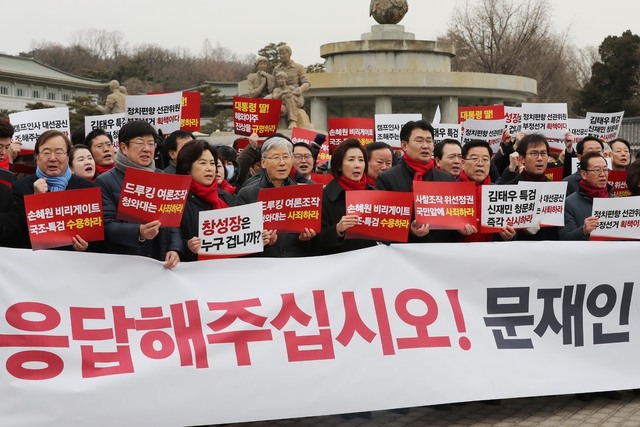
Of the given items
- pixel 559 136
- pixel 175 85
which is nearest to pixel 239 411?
pixel 559 136

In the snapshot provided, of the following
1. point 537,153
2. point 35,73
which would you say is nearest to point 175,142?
point 537,153

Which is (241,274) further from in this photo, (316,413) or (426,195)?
(426,195)

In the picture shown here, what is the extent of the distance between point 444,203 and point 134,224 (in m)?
2.14

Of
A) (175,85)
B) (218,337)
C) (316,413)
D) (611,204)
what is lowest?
(316,413)

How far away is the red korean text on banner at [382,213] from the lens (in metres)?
6.54

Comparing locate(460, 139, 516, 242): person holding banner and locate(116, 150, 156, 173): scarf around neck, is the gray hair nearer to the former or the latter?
locate(116, 150, 156, 173): scarf around neck

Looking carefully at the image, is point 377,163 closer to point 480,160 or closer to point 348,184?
point 480,160

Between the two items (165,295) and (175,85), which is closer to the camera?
(165,295)

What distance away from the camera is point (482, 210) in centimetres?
698

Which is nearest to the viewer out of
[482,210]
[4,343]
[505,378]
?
[4,343]

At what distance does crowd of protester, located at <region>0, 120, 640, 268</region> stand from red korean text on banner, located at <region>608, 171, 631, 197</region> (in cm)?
7

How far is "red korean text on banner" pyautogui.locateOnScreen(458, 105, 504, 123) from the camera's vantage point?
1176cm

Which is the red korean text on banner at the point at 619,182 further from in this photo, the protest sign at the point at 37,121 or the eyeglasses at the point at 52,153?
the protest sign at the point at 37,121

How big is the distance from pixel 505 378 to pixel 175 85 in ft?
294
